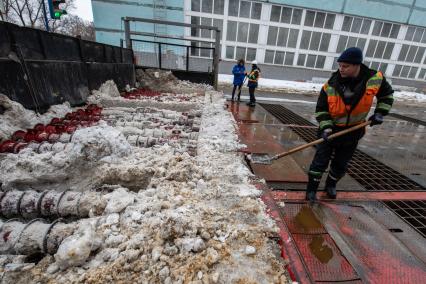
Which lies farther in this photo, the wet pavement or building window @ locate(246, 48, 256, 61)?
building window @ locate(246, 48, 256, 61)

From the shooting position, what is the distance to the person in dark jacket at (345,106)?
A: 2193 millimetres

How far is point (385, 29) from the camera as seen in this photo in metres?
20.7

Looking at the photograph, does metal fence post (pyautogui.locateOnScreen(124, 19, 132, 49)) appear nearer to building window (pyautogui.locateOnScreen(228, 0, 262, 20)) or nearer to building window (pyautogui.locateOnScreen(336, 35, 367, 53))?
building window (pyautogui.locateOnScreen(228, 0, 262, 20))

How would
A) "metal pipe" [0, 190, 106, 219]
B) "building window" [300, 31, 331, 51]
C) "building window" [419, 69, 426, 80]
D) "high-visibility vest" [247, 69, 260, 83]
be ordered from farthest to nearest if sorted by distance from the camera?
1. "building window" [419, 69, 426, 80]
2. "building window" [300, 31, 331, 51]
3. "high-visibility vest" [247, 69, 260, 83]
4. "metal pipe" [0, 190, 106, 219]

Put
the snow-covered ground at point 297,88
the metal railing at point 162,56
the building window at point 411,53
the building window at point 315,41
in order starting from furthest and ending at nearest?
the building window at point 411,53 → the building window at point 315,41 → the snow-covered ground at point 297,88 → the metal railing at point 162,56

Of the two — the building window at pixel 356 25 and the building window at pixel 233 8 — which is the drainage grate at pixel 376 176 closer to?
the building window at pixel 233 8

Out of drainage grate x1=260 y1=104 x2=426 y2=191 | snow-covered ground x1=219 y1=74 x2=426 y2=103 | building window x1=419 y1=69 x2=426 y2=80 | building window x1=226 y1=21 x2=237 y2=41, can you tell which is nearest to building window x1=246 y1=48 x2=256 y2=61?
building window x1=226 y1=21 x2=237 y2=41

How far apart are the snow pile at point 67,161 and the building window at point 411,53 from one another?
2780 cm

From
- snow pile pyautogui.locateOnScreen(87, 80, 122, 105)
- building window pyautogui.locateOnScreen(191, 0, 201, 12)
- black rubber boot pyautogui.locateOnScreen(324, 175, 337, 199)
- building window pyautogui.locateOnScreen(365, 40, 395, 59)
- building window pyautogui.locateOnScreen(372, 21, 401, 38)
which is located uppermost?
building window pyautogui.locateOnScreen(191, 0, 201, 12)

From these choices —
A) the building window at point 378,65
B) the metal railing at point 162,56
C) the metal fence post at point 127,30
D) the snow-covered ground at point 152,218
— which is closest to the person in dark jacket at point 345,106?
the snow-covered ground at point 152,218

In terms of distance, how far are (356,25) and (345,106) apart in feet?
75.7

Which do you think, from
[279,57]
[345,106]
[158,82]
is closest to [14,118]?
[345,106]

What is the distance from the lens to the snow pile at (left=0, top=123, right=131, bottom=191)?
2.41 m

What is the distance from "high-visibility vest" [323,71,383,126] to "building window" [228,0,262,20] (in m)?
19.2
